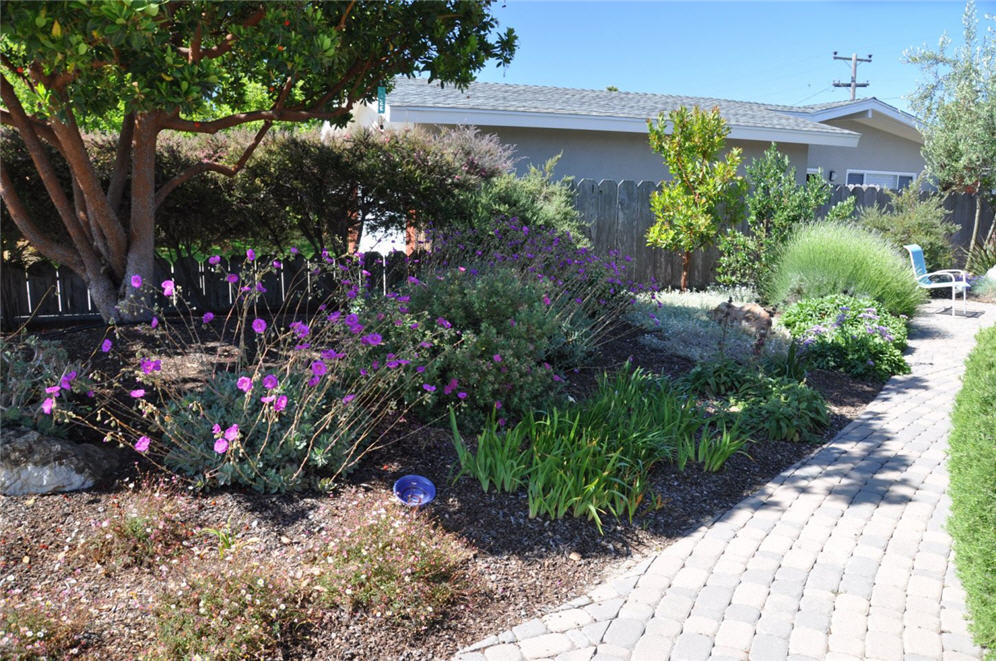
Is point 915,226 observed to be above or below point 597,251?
above

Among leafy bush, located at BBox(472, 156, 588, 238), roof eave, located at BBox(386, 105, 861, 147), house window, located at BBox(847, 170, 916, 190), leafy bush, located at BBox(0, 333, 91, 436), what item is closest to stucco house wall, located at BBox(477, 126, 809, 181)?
roof eave, located at BBox(386, 105, 861, 147)

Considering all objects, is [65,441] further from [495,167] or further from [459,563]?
[495,167]

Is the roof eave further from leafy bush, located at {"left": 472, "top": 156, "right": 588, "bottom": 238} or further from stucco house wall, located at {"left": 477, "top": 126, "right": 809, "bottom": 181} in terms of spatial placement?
leafy bush, located at {"left": 472, "top": 156, "right": 588, "bottom": 238}

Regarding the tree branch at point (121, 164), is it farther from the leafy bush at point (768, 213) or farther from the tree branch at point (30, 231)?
the leafy bush at point (768, 213)

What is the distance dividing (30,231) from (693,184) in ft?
27.3

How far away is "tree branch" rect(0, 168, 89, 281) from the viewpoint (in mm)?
5809

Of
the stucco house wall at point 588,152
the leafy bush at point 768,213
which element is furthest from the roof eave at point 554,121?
the leafy bush at point 768,213

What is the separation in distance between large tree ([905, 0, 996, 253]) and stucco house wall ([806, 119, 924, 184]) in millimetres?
2543

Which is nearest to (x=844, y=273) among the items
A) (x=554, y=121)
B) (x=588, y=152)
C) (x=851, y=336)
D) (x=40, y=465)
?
(x=851, y=336)

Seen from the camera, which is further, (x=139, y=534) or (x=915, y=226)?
(x=915, y=226)

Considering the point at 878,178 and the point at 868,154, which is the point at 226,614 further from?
the point at 878,178

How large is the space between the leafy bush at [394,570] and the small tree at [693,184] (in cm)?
829

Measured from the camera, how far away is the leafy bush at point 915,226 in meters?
13.0

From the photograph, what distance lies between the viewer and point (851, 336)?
23.9 feet
